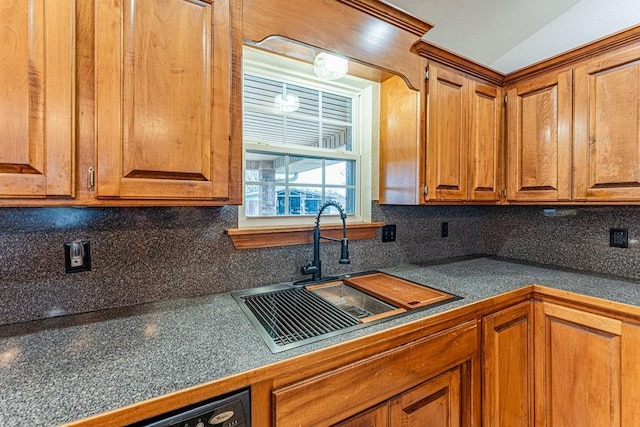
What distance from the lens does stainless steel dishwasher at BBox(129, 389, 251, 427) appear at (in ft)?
2.09

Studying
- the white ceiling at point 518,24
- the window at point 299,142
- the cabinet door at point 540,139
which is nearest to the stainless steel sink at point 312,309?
the window at point 299,142

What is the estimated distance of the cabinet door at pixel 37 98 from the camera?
2.43 feet

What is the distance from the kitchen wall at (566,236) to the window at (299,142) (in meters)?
1.16

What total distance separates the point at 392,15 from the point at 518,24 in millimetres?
1269

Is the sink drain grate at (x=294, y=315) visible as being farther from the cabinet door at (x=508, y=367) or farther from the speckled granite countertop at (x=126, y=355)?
the cabinet door at (x=508, y=367)

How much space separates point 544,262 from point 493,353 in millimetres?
1074

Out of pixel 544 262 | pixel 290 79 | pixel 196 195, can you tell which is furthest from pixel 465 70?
pixel 196 195

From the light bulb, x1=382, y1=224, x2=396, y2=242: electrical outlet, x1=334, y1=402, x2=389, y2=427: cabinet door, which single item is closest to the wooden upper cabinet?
x1=382, y1=224, x2=396, y2=242: electrical outlet

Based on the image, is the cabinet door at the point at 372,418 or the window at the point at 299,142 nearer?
the cabinet door at the point at 372,418

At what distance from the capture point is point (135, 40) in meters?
0.88

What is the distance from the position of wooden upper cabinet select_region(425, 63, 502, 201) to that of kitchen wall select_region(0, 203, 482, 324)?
773 millimetres

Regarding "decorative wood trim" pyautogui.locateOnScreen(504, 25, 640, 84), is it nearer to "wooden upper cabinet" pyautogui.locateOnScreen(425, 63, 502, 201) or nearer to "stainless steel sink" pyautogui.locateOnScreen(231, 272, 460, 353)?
"wooden upper cabinet" pyautogui.locateOnScreen(425, 63, 502, 201)

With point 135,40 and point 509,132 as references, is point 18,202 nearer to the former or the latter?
point 135,40

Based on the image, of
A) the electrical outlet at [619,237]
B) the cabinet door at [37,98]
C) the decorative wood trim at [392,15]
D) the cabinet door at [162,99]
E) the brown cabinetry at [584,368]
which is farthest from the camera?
the electrical outlet at [619,237]
